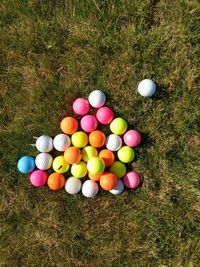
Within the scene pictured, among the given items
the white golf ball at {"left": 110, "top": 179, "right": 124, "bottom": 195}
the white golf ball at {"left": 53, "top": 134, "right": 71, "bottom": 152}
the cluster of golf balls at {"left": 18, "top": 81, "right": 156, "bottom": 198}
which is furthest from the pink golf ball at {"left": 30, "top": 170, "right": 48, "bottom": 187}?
the white golf ball at {"left": 110, "top": 179, "right": 124, "bottom": 195}

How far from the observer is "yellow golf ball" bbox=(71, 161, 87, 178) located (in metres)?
3.77

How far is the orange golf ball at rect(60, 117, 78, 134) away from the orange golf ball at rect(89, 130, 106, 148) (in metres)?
0.16

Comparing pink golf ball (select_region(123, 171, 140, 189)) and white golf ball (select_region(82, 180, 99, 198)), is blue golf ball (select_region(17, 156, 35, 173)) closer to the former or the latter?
white golf ball (select_region(82, 180, 99, 198))

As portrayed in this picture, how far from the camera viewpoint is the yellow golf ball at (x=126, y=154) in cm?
378

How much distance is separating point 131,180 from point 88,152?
0.44 meters

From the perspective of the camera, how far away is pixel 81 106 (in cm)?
384

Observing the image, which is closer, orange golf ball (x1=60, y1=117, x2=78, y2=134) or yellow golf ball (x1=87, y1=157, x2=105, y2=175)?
yellow golf ball (x1=87, y1=157, x2=105, y2=175)

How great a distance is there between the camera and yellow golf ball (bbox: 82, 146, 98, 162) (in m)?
3.79

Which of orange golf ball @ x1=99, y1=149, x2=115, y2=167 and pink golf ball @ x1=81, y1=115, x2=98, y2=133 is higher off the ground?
pink golf ball @ x1=81, y1=115, x2=98, y2=133

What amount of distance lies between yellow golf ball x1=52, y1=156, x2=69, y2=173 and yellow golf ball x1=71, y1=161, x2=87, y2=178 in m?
0.07

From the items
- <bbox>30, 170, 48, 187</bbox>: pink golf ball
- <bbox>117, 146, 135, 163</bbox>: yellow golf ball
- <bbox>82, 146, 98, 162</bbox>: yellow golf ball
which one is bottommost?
<bbox>30, 170, 48, 187</bbox>: pink golf ball

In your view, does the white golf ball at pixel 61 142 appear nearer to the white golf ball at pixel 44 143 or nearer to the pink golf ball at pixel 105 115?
the white golf ball at pixel 44 143

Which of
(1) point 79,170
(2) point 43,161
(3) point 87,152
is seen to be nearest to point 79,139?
(3) point 87,152

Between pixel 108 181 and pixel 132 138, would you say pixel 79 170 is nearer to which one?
pixel 108 181
